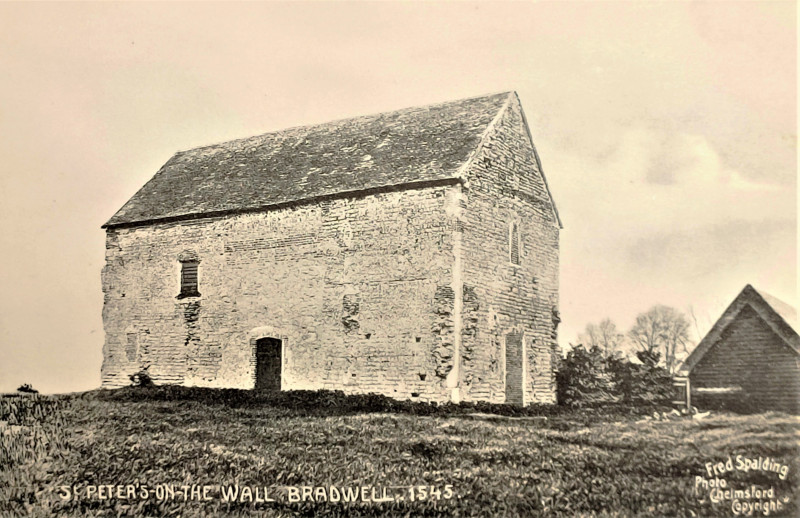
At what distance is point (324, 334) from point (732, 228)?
6.85 meters

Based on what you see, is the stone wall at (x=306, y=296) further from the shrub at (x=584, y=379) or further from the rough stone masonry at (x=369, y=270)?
the shrub at (x=584, y=379)

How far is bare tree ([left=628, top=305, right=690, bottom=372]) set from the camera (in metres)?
9.45

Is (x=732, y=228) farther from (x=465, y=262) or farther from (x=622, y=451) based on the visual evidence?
(x=465, y=262)

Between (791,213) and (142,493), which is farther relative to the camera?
(791,213)

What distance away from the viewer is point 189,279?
14.2 m

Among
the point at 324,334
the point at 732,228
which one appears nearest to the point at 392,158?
the point at 324,334

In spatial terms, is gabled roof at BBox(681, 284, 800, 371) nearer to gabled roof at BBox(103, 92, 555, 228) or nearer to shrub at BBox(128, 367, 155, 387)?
gabled roof at BBox(103, 92, 555, 228)

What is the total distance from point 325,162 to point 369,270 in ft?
8.61

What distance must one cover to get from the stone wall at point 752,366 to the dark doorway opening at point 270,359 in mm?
7043

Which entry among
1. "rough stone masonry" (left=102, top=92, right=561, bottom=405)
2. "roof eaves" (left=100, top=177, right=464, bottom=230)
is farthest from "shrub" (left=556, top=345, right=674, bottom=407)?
"roof eaves" (left=100, top=177, right=464, bottom=230)

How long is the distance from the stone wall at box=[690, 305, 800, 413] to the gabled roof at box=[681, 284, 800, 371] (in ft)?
0.16

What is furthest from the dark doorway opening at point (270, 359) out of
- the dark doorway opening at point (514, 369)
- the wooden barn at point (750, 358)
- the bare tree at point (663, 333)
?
the wooden barn at point (750, 358)

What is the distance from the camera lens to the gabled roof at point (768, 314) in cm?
927

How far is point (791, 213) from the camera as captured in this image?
9.37 meters
